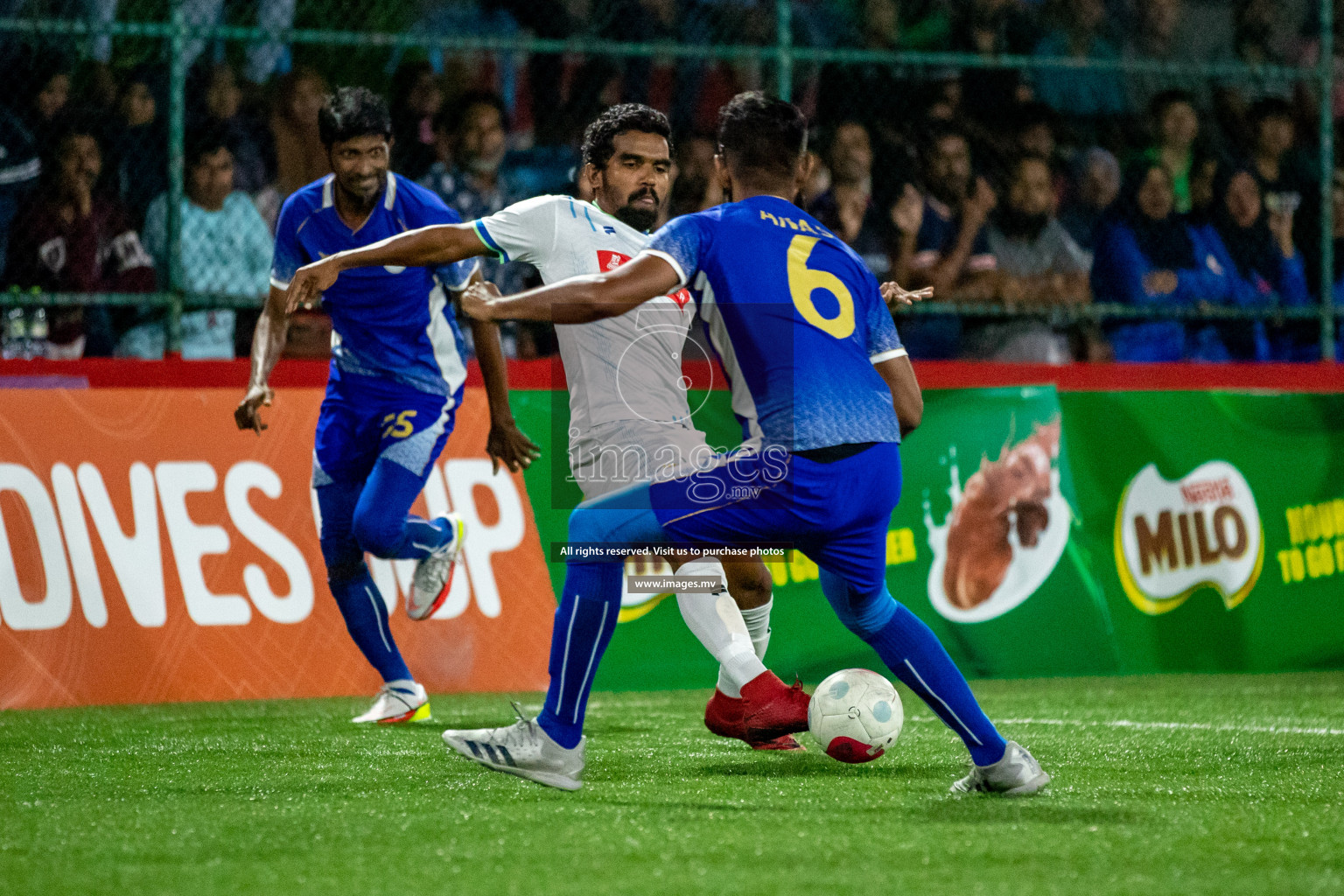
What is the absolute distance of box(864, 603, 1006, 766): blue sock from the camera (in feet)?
13.6

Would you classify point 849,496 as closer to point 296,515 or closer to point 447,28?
point 296,515

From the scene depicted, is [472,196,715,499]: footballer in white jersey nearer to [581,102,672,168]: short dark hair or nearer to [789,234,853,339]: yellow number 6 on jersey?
[581,102,672,168]: short dark hair

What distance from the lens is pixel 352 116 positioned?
→ 19.7ft

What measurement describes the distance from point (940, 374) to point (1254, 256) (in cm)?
278

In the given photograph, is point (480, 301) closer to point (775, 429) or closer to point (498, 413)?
point (775, 429)

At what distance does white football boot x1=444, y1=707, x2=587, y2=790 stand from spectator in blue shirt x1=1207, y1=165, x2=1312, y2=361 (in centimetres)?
653

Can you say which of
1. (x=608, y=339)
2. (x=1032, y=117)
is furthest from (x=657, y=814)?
(x=1032, y=117)

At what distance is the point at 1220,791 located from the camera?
443cm

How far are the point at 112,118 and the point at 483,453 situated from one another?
8.54ft

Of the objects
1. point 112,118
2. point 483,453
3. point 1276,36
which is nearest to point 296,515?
point 483,453

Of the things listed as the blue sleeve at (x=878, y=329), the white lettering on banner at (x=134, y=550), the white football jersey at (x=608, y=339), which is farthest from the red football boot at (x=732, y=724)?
the white lettering on banner at (x=134, y=550)

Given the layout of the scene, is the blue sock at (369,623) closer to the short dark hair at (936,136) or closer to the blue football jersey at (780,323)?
the blue football jersey at (780,323)

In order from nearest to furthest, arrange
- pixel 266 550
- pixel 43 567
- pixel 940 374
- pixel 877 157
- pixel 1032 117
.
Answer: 1. pixel 43 567
2. pixel 266 550
3. pixel 940 374
4. pixel 877 157
5. pixel 1032 117

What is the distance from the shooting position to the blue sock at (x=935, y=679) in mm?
4141
